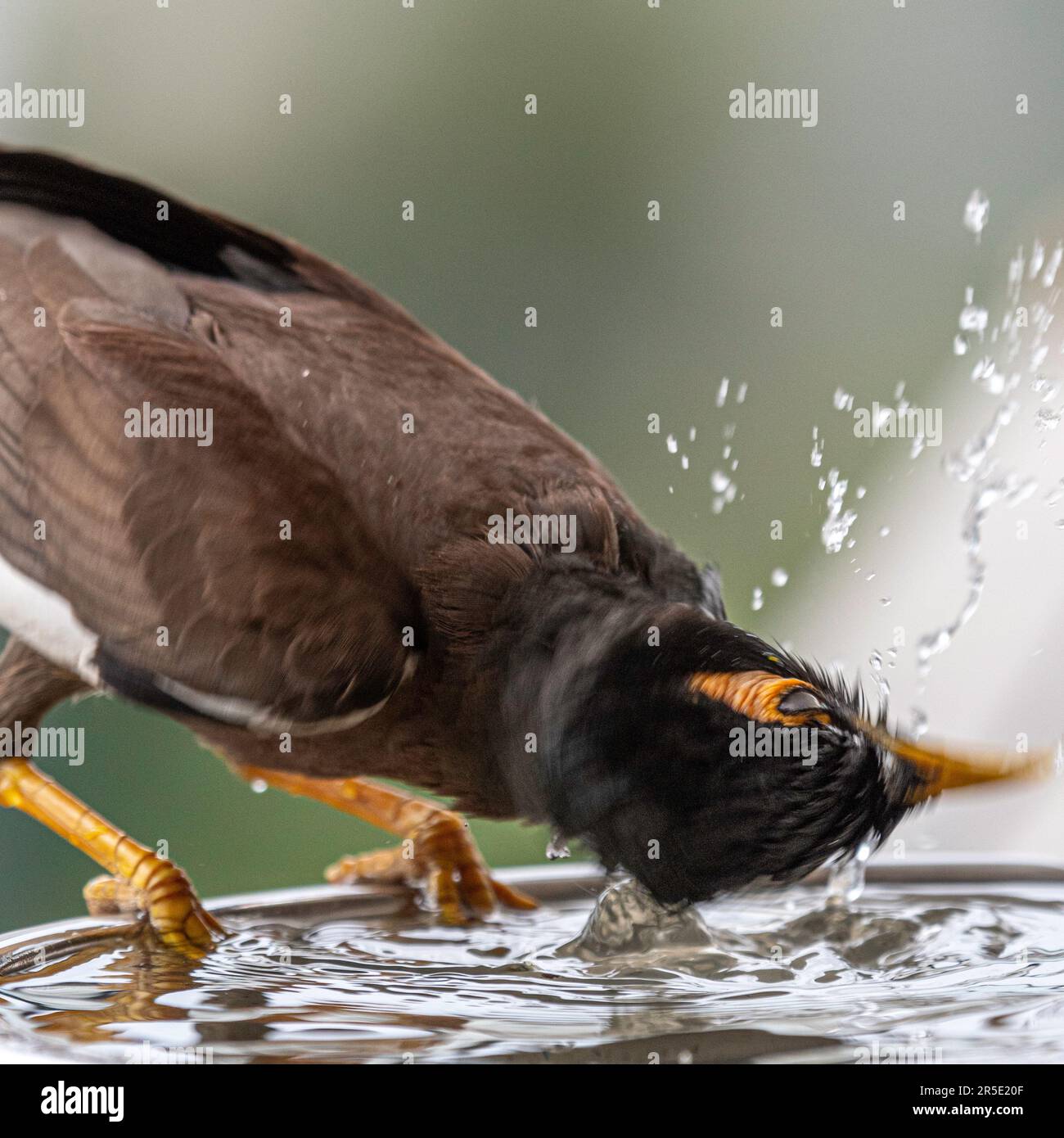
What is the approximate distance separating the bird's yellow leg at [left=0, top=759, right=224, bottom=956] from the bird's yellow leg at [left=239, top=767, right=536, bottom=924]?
22 centimetres

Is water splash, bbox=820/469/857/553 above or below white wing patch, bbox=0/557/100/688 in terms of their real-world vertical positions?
above

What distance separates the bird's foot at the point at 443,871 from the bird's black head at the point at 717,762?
0.73 ft

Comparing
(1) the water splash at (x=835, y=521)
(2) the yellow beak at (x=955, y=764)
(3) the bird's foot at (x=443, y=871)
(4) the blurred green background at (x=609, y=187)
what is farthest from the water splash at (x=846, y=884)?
(4) the blurred green background at (x=609, y=187)

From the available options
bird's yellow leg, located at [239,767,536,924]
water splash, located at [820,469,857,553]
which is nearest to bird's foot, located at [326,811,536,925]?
bird's yellow leg, located at [239,767,536,924]

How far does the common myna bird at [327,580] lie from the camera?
146 cm

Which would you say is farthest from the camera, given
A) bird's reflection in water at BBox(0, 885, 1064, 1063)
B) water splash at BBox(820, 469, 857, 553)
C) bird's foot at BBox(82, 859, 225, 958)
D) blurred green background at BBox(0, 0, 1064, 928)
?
blurred green background at BBox(0, 0, 1064, 928)

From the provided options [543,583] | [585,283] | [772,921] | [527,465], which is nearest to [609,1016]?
[772,921]

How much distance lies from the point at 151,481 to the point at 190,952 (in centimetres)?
51

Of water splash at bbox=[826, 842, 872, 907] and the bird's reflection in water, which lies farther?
water splash at bbox=[826, 842, 872, 907]

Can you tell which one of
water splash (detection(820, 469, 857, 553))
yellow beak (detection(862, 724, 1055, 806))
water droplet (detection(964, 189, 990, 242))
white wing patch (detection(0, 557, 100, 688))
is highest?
water droplet (detection(964, 189, 990, 242))

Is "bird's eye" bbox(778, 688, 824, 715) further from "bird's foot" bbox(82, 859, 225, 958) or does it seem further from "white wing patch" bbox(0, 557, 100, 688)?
"white wing patch" bbox(0, 557, 100, 688)

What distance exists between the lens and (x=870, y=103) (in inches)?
134

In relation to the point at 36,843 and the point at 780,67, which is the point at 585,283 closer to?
the point at 780,67

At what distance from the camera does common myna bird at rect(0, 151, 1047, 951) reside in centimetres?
146
